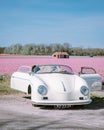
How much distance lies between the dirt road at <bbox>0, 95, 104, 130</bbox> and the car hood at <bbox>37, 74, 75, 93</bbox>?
0.58 m

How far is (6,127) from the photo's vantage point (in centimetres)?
823

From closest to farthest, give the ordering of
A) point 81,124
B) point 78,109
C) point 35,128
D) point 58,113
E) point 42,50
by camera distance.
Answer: point 35,128 → point 81,124 → point 58,113 → point 78,109 → point 42,50

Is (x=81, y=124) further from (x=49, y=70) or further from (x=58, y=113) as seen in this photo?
(x=49, y=70)

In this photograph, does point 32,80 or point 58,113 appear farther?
point 32,80

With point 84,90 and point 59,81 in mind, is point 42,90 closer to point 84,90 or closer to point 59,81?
point 59,81

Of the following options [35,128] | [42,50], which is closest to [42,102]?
[35,128]

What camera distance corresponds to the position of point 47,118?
9586 mm

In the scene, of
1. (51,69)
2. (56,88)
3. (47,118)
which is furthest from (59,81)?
(47,118)

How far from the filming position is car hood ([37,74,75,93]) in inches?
444

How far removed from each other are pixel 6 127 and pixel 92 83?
532cm

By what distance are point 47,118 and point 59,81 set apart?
2.15 m

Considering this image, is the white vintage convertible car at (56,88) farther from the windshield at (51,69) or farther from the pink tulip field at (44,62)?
the pink tulip field at (44,62)

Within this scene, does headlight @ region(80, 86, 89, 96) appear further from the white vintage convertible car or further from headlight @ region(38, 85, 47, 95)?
headlight @ region(38, 85, 47, 95)

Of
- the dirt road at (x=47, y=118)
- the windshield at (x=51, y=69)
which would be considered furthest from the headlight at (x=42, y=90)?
the windshield at (x=51, y=69)
